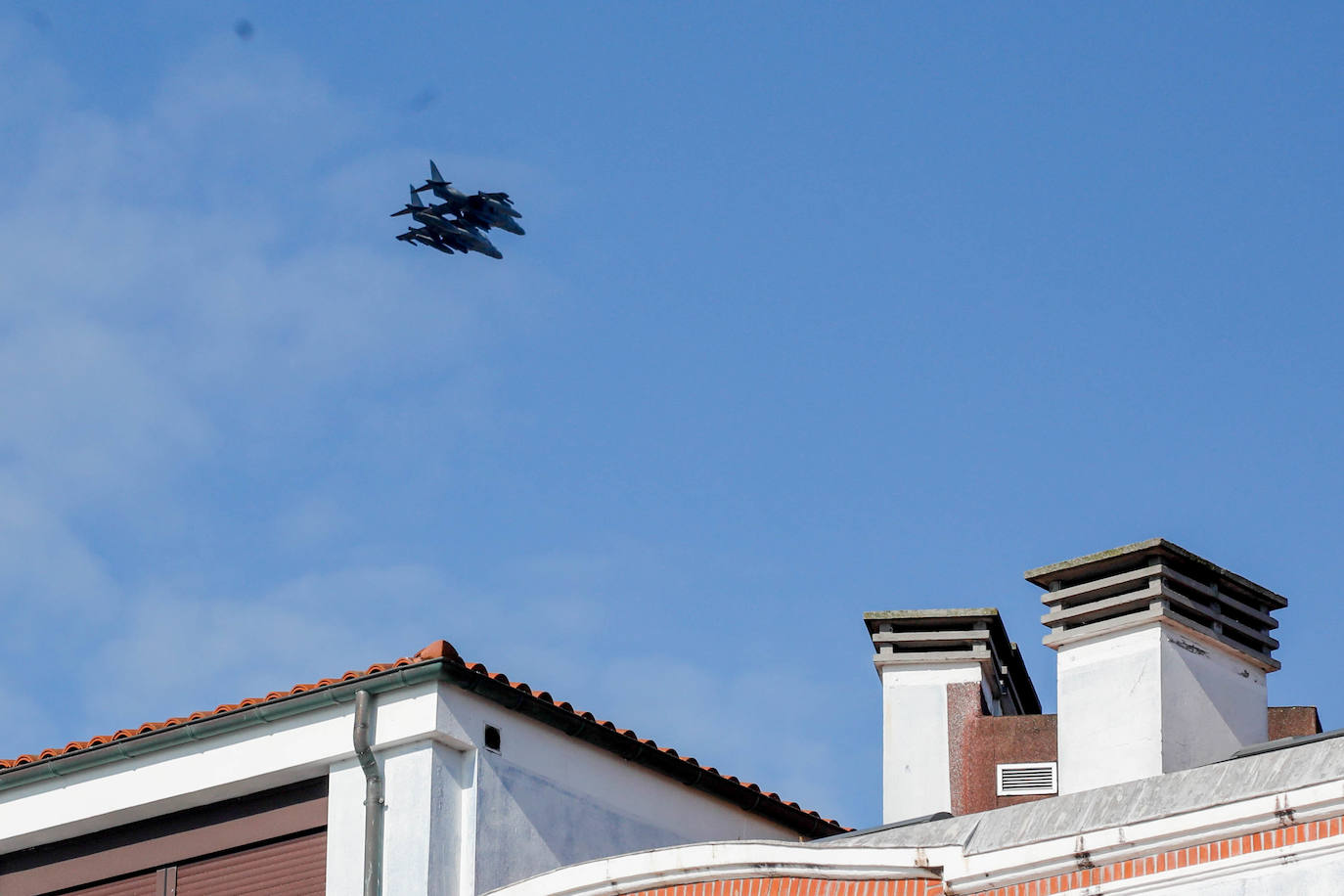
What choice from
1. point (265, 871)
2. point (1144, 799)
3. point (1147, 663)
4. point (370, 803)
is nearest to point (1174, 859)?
point (1144, 799)

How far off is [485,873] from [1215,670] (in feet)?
22.7

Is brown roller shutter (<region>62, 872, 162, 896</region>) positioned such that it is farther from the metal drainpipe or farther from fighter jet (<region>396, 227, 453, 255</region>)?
fighter jet (<region>396, 227, 453, 255</region>)

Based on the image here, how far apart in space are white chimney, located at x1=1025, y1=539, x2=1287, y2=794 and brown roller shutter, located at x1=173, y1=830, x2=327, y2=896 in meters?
6.06

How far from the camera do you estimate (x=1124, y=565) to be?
64.7ft

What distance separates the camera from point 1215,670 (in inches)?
779

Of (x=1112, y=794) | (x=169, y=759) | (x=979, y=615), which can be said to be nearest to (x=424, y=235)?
(x=979, y=615)

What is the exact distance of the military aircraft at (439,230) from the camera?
49531mm

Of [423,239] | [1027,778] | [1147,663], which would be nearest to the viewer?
[1147,663]

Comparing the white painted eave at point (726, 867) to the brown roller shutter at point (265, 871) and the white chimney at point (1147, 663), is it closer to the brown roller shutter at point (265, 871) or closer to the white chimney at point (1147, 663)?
the brown roller shutter at point (265, 871)

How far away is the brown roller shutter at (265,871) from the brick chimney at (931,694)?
Answer: 6194 millimetres

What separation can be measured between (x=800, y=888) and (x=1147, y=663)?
6.40 meters

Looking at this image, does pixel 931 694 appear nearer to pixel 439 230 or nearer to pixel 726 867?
pixel 726 867

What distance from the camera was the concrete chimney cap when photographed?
64.2 ft

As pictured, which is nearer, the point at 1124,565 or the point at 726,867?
the point at 726,867
